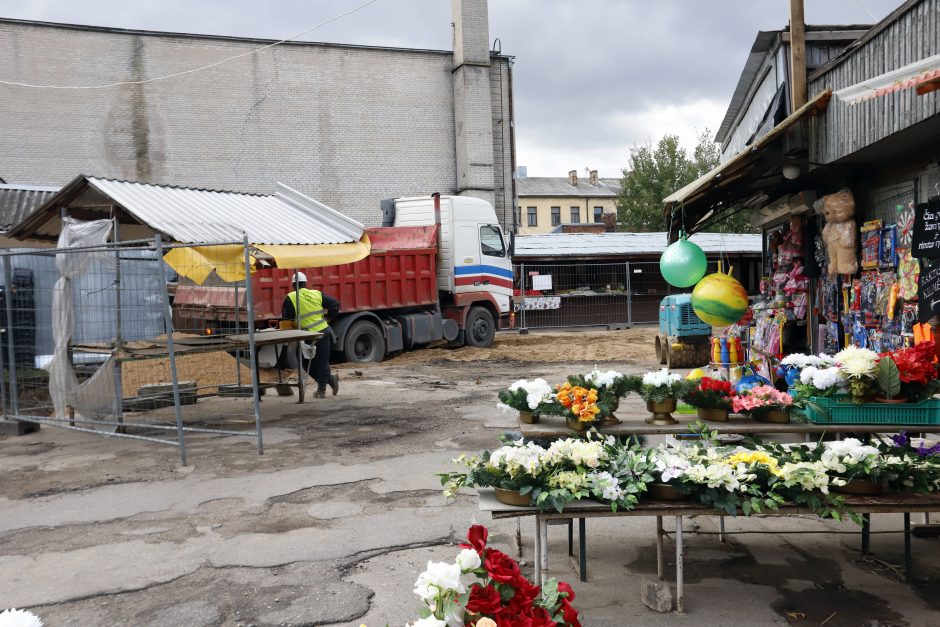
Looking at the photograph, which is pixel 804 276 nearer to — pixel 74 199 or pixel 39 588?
pixel 39 588

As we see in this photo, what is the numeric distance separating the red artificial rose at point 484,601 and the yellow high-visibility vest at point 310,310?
938cm

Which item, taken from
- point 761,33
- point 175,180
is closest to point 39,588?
point 761,33

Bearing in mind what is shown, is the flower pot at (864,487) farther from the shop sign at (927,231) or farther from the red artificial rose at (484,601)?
the shop sign at (927,231)

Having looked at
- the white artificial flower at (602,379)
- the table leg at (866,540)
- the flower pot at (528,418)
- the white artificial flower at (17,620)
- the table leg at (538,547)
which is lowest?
the table leg at (866,540)

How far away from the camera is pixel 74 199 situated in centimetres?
917

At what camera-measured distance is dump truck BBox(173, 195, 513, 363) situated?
14.5 metres

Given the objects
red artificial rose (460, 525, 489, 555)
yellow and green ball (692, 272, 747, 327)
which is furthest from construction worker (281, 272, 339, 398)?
red artificial rose (460, 525, 489, 555)

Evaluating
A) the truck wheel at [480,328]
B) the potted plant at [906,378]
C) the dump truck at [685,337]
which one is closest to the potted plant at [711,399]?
the potted plant at [906,378]

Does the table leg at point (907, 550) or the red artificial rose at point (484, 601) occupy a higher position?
the red artificial rose at point (484, 601)

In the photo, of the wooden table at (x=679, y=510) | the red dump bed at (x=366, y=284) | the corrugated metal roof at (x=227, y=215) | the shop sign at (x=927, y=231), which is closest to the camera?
the wooden table at (x=679, y=510)

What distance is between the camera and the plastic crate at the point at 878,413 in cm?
455

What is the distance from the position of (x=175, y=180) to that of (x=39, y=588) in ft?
81.2

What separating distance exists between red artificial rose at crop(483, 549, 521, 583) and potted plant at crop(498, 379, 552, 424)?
7.62ft

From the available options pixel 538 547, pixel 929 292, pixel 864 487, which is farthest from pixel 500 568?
pixel 929 292
